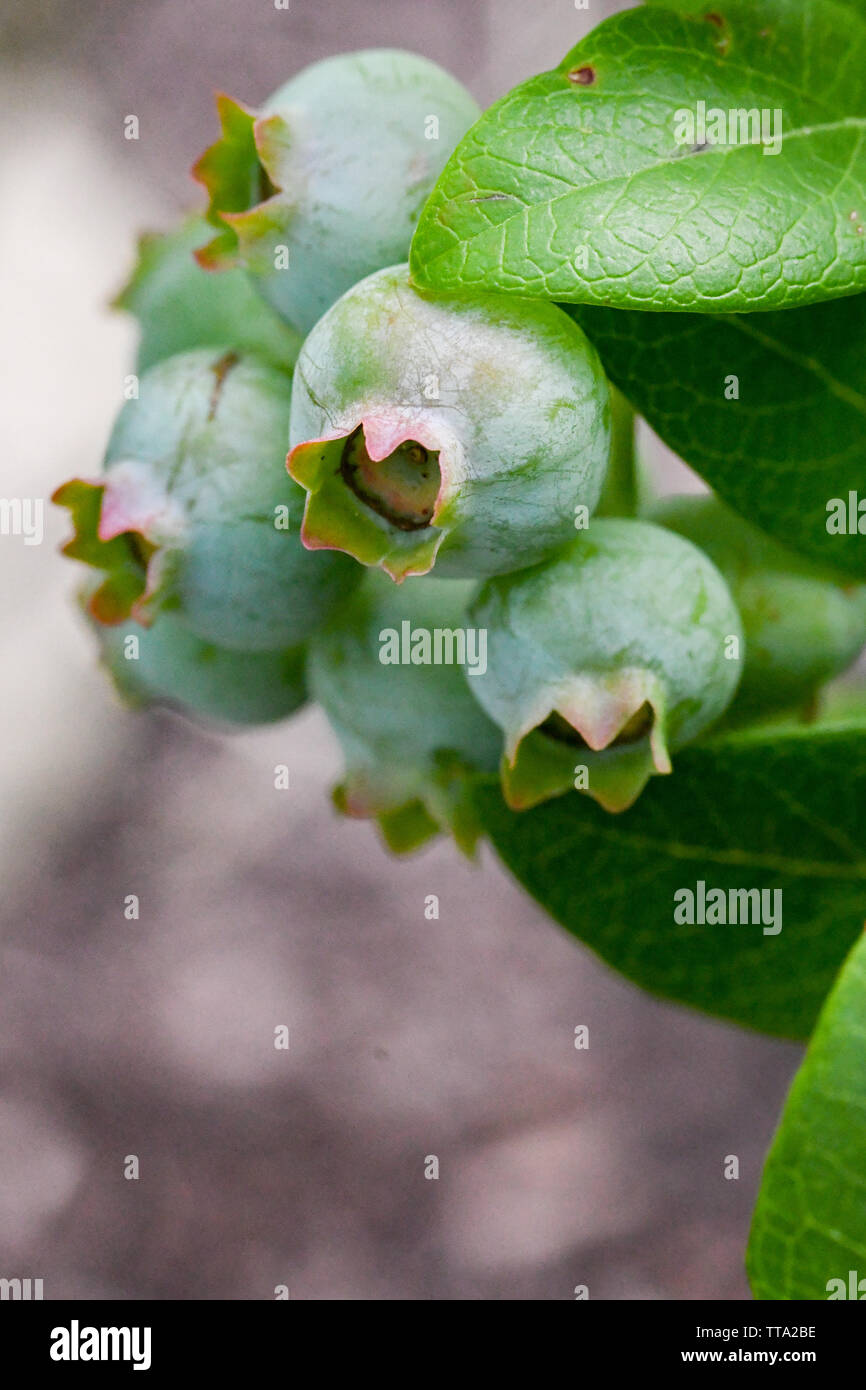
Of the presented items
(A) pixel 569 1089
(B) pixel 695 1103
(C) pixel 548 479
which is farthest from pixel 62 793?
(C) pixel 548 479

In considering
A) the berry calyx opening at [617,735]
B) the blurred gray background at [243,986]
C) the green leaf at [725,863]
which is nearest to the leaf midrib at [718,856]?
the green leaf at [725,863]

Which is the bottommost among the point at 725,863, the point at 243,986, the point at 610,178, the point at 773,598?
the point at 243,986

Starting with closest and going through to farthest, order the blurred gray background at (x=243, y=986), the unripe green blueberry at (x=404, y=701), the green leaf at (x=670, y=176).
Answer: the green leaf at (x=670, y=176), the unripe green blueberry at (x=404, y=701), the blurred gray background at (x=243, y=986)

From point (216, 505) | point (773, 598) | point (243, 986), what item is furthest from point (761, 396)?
point (243, 986)

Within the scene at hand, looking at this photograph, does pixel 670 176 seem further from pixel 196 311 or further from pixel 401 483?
pixel 196 311

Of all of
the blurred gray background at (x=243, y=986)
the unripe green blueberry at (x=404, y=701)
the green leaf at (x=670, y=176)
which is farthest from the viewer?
the blurred gray background at (x=243, y=986)

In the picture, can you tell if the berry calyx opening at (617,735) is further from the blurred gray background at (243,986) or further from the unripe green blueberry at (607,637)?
the blurred gray background at (243,986)

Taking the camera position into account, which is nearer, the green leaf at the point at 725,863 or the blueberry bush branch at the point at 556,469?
the blueberry bush branch at the point at 556,469
